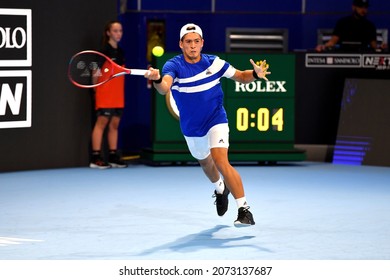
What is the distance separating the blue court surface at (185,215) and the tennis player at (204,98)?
0.52m

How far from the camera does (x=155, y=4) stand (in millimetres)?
15062

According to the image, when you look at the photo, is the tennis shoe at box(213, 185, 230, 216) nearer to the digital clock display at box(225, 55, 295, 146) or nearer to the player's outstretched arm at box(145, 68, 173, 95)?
the player's outstretched arm at box(145, 68, 173, 95)

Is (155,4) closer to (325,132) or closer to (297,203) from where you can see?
(325,132)

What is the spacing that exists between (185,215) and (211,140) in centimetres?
113

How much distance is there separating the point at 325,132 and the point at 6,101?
181 inches

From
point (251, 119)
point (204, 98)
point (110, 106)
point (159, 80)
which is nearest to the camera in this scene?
point (159, 80)

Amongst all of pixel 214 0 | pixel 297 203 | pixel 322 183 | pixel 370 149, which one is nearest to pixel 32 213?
pixel 297 203

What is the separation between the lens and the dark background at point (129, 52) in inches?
501

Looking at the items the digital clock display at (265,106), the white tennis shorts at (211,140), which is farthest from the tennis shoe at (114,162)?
the white tennis shorts at (211,140)

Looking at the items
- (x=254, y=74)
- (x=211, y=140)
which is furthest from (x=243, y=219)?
(x=254, y=74)

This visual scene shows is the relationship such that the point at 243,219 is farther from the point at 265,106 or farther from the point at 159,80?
the point at 265,106

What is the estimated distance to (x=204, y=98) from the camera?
8469 mm

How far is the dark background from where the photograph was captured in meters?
12.7

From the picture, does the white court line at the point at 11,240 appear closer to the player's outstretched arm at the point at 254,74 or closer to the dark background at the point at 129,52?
the player's outstretched arm at the point at 254,74
